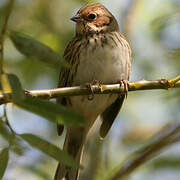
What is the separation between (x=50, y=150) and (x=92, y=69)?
7.25ft

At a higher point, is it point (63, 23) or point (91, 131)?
point (63, 23)

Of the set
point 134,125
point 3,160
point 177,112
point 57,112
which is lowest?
point 3,160

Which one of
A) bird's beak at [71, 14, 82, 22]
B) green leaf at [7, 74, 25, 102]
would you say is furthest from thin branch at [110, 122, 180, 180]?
bird's beak at [71, 14, 82, 22]

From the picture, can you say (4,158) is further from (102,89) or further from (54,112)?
(102,89)

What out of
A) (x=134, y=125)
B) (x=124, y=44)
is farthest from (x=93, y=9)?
(x=134, y=125)

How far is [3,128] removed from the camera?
5.93ft

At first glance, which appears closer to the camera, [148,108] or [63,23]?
[63,23]

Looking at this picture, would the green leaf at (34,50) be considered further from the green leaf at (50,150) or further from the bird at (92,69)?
the bird at (92,69)

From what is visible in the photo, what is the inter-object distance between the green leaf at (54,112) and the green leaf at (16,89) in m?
0.07

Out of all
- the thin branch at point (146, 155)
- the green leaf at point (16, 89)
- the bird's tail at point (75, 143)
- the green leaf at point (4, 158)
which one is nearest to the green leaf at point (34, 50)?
the green leaf at point (16, 89)

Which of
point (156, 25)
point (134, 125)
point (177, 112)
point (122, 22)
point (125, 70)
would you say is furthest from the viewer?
point (134, 125)

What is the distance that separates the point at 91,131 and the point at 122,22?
160cm

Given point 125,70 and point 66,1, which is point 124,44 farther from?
point 66,1

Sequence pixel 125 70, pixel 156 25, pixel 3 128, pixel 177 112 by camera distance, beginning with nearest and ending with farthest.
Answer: pixel 3 128 < pixel 156 25 < pixel 125 70 < pixel 177 112
